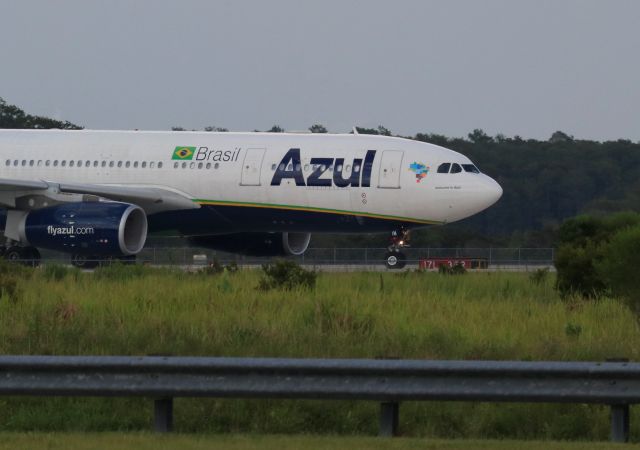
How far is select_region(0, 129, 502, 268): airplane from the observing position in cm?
2978

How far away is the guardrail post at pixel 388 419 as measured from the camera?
9297 millimetres

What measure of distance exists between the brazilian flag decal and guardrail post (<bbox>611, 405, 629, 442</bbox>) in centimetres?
2318

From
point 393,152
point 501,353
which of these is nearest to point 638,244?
point 501,353

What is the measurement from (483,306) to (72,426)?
742 centimetres

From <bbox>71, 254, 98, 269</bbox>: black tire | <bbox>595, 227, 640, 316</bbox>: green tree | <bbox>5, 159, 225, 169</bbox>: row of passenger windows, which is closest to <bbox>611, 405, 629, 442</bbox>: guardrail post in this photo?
<bbox>595, 227, 640, 316</bbox>: green tree

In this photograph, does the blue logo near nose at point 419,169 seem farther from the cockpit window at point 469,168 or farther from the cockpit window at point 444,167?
the cockpit window at point 469,168

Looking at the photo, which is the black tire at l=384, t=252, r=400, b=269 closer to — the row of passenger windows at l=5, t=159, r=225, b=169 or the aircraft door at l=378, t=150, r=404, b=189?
the aircraft door at l=378, t=150, r=404, b=189

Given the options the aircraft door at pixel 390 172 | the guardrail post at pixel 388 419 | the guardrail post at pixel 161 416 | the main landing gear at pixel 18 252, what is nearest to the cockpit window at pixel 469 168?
the aircraft door at pixel 390 172

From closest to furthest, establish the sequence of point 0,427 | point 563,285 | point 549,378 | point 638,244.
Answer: point 549,378 → point 0,427 → point 638,244 → point 563,285

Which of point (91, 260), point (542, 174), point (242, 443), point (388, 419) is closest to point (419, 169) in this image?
point (91, 260)

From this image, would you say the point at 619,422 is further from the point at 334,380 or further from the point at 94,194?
the point at 94,194

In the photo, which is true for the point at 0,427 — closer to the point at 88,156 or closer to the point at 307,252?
the point at 88,156

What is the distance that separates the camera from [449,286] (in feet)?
67.7

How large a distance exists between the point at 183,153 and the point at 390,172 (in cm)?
503
